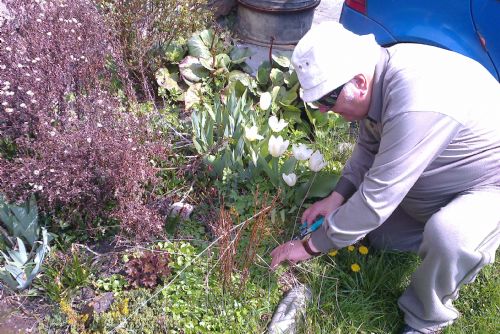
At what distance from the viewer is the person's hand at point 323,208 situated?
8.38 feet

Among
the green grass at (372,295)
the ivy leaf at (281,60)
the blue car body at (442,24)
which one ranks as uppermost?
the blue car body at (442,24)

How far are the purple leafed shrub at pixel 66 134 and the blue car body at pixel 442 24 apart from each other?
1744 mm

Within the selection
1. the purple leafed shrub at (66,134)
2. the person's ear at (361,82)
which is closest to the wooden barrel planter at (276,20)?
the purple leafed shrub at (66,134)

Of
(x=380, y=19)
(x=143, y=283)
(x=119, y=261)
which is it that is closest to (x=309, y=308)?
(x=143, y=283)

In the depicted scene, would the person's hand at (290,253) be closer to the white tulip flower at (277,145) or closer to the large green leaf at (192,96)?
the white tulip flower at (277,145)

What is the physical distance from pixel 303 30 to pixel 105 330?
3728 millimetres

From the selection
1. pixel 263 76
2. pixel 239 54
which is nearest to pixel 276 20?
pixel 239 54

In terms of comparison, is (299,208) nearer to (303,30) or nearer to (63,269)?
(63,269)

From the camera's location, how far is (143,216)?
2.38 m

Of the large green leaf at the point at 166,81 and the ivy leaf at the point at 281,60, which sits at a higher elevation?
the ivy leaf at the point at 281,60

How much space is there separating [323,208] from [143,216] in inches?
36.6

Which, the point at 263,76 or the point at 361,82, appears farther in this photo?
the point at 263,76

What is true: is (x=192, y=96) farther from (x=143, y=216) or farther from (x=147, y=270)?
(x=147, y=270)

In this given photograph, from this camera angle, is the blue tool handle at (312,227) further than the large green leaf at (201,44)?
No
